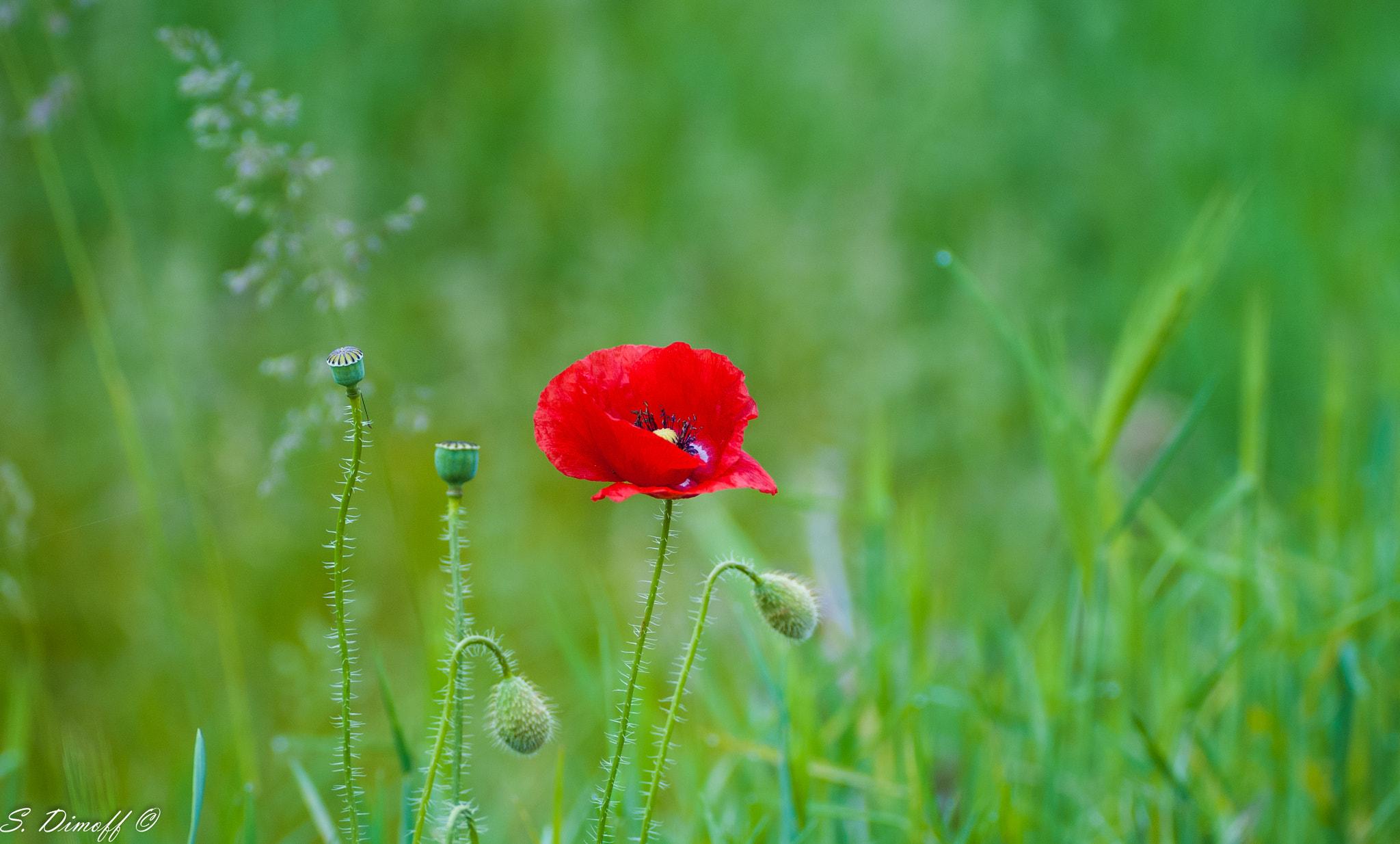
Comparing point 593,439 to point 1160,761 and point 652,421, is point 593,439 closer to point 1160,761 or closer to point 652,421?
point 652,421

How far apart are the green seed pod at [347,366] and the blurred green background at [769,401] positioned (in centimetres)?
37

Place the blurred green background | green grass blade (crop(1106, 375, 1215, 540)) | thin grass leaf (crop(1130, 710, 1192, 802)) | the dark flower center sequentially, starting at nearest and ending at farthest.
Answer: the dark flower center, thin grass leaf (crop(1130, 710, 1192, 802)), green grass blade (crop(1106, 375, 1215, 540)), the blurred green background

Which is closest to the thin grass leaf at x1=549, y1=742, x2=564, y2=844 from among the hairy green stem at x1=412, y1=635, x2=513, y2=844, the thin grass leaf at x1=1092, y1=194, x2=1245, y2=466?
the hairy green stem at x1=412, y1=635, x2=513, y2=844

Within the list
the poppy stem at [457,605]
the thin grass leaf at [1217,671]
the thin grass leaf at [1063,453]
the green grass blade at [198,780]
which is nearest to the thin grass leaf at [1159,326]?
the thin grass leaf at [1063,453]

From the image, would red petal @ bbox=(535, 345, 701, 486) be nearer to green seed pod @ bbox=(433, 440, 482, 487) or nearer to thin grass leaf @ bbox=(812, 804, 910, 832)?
green seed pod @ bbox=(433, 440, 482, 487)

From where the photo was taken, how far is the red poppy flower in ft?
2.50

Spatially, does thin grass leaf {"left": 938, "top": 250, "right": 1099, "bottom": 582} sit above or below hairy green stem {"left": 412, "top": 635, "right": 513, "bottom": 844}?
above

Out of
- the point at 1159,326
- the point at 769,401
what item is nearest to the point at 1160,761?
the point at 1159,326

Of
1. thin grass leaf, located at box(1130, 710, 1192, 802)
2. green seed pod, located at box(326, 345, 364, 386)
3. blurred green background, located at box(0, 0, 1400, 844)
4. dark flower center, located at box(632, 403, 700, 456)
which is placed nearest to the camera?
green seed pod, located at box(326, 345, 364, 386)

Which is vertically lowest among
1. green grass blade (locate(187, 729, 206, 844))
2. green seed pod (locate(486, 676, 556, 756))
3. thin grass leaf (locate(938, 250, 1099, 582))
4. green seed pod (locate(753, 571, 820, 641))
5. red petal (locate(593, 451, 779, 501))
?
green grass blade (locate(187, 729, 206, 844))

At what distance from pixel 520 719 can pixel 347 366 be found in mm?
280

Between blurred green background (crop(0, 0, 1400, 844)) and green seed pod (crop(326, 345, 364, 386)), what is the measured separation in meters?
0.37

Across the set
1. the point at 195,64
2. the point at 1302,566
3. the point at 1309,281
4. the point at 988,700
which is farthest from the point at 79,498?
the point at 1309,281

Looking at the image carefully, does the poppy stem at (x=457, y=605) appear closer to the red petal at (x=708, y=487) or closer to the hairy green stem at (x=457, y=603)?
the hairy green stem at (x=457, y=603)
